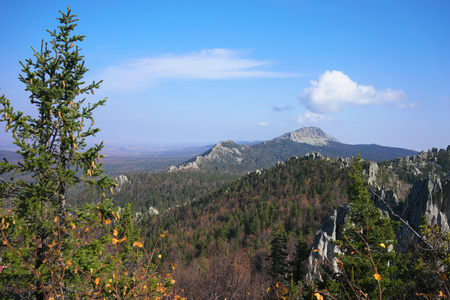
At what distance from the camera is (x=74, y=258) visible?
6.71m

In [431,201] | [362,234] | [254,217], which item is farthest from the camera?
[254,217]

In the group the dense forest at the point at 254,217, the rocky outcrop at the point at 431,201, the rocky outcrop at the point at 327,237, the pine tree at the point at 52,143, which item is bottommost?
the dense forest at the point at 254,217

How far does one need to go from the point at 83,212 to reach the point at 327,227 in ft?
155

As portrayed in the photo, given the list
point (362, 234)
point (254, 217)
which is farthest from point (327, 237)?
point (254, 217)

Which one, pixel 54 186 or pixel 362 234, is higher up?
pixel 54 186

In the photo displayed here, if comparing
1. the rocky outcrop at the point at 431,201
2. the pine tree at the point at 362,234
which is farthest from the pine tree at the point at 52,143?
the rocky outcrop at the point at 431,201

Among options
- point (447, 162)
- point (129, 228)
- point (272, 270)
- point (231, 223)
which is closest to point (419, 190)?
point (272, 270)

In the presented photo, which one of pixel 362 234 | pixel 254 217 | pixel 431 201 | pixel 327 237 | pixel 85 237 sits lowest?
pixel 254 217

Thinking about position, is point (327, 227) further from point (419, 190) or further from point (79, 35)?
point (79, 35)

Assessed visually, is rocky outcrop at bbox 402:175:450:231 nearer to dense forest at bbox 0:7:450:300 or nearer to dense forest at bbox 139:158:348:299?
dense forest at bbox 139:158:348:299

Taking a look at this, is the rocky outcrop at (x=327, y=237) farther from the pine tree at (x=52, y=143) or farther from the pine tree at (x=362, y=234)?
the pine tree at (x=52, y=143)

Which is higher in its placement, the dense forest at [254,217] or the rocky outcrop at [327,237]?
the rocky outcrop at [327,237]

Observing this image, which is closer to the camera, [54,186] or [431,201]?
[54,186]

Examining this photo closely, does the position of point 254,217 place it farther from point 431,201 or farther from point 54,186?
point 54,186
